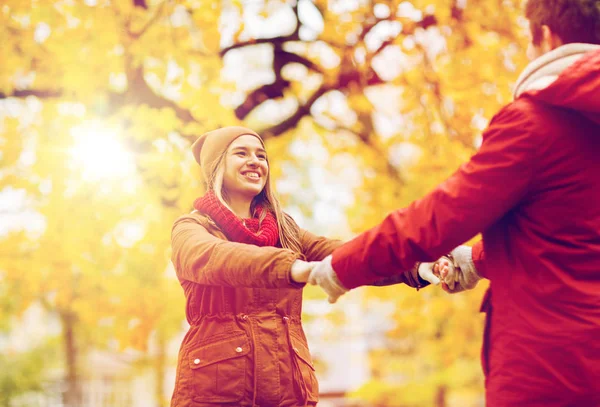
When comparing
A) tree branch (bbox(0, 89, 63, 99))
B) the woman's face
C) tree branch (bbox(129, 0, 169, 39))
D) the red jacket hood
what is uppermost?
tree branch (bbox(129, 0, 169, 39))

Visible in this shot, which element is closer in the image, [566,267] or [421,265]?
[566,267]

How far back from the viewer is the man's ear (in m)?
1.97

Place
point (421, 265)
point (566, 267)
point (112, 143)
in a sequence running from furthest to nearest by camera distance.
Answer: point (112, 143), point (421, 265), point (566, 267)

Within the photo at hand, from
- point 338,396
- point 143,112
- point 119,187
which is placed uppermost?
point 143,112

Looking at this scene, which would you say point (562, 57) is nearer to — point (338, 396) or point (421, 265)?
point (421, 265)

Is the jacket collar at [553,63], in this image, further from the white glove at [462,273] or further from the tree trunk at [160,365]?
the tree trunk at [160,365]

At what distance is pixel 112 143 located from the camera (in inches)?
227

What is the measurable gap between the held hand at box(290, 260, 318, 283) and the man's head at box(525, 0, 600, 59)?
991 millimetres

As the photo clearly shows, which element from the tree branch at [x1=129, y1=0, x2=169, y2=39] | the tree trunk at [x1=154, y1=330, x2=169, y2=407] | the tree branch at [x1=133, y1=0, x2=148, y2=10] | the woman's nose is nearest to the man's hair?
the woman's nose

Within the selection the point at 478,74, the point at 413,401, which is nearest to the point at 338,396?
the point at 413,401

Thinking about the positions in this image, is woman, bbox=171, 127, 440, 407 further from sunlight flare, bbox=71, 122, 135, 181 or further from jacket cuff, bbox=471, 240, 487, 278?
sunlight flare, bbox=71, 122, 135, 181

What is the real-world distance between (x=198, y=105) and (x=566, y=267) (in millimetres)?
4244

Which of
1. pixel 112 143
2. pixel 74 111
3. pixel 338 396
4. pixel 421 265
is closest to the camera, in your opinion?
pixel 421 265

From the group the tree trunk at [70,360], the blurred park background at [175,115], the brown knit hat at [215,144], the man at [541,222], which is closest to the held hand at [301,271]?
the man at [541,222]
